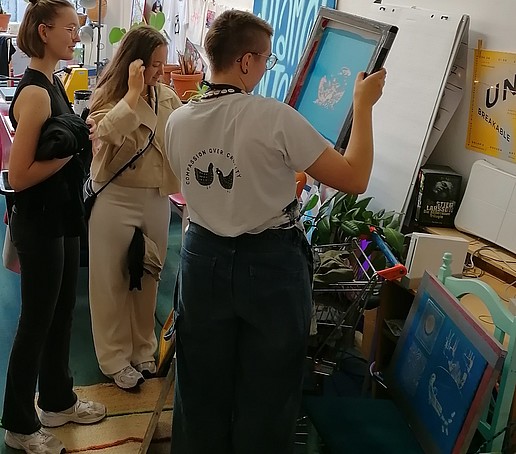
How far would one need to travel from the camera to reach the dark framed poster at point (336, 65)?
2.08 meters

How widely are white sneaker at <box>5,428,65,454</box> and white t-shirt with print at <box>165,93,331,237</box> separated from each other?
39.5 inches

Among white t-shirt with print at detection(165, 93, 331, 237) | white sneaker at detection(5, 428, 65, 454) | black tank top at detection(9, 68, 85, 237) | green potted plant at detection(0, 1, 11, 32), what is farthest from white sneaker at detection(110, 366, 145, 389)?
green potted plant at detection(0, 1, 11, 32)

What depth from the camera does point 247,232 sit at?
1.57 meters

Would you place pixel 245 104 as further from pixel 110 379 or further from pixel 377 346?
pixel 110 379

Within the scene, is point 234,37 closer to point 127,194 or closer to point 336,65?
point 336,65

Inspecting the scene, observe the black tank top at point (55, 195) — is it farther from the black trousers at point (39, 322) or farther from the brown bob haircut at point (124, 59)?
the brown bob haircut at point (124, 59)

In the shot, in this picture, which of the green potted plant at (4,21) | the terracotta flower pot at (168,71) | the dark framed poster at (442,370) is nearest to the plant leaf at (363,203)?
the dark framed poster at (442,370)

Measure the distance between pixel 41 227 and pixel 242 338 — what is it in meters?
0.66

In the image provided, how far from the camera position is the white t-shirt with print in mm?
1459

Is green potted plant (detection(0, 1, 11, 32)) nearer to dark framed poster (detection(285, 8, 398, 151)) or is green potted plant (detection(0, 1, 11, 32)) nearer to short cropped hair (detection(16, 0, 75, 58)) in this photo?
dark framed poster (detection(285, 8, 398, 151))

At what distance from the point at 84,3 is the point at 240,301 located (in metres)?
3.32

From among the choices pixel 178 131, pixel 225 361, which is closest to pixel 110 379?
pixel 225 361

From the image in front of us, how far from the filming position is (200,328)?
170 cm

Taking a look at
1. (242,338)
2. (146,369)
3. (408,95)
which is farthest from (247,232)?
(146,369)
